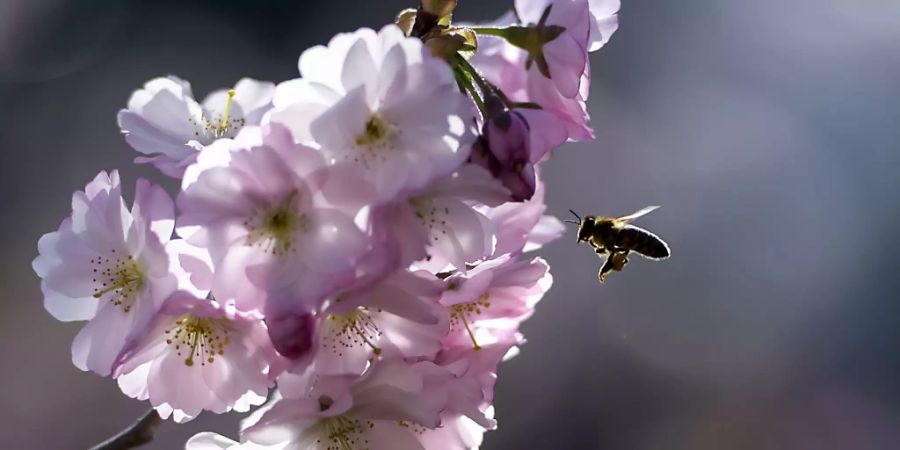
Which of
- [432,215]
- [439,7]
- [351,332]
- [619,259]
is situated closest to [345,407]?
[351,332]

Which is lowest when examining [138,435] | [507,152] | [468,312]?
[138,435]

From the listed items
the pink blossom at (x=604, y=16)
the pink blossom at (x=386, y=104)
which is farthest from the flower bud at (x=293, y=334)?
the pink blossom at (x=604, y=16)

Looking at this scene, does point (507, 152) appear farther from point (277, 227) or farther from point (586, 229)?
point (586, 229)

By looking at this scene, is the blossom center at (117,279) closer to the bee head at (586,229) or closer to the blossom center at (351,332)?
the blossom center at (351,332)

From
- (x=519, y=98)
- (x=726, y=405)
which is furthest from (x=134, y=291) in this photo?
(x=726, y=405)

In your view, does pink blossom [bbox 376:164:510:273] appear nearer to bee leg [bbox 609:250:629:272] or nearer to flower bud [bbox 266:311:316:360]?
flower bud [bbox 266:311:316:360]

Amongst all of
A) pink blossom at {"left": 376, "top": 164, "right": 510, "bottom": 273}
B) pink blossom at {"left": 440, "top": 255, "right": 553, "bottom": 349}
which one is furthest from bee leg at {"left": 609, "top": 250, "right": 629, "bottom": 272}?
pink blossom at {"left": 376, "top": 164, "right": 510, "bottom": 273}

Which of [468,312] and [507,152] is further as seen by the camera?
[468,312]
